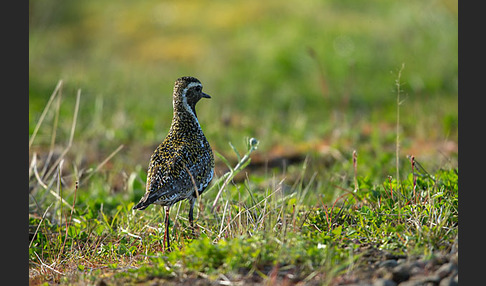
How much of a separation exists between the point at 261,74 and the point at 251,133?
351 centimetres

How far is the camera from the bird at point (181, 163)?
5.54 m

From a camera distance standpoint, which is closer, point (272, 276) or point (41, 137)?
point (272, 276)

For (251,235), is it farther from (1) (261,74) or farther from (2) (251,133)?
(1) (261,74)

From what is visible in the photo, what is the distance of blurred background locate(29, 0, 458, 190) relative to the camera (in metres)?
10.1

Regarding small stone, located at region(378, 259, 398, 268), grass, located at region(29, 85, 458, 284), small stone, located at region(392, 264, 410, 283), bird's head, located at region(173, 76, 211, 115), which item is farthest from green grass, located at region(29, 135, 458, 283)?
bird's head, located at region(173, 76, 211, 115)

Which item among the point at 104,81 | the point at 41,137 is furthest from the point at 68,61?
the point at 41,137

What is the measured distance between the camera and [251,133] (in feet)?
35.4

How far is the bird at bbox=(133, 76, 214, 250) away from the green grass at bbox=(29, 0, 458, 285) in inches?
8.8

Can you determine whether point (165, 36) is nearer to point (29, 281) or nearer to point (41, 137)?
point (41, 137)

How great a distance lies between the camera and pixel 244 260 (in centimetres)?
452

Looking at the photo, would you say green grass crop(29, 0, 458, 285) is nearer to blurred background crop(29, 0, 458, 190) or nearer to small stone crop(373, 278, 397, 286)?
blurred background crop(29, 0, 458, 190)

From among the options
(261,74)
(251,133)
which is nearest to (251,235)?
(251,133)

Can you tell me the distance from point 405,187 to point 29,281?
132 inches

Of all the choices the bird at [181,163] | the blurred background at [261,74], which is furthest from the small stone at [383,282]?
the blurred background at [261,74]
